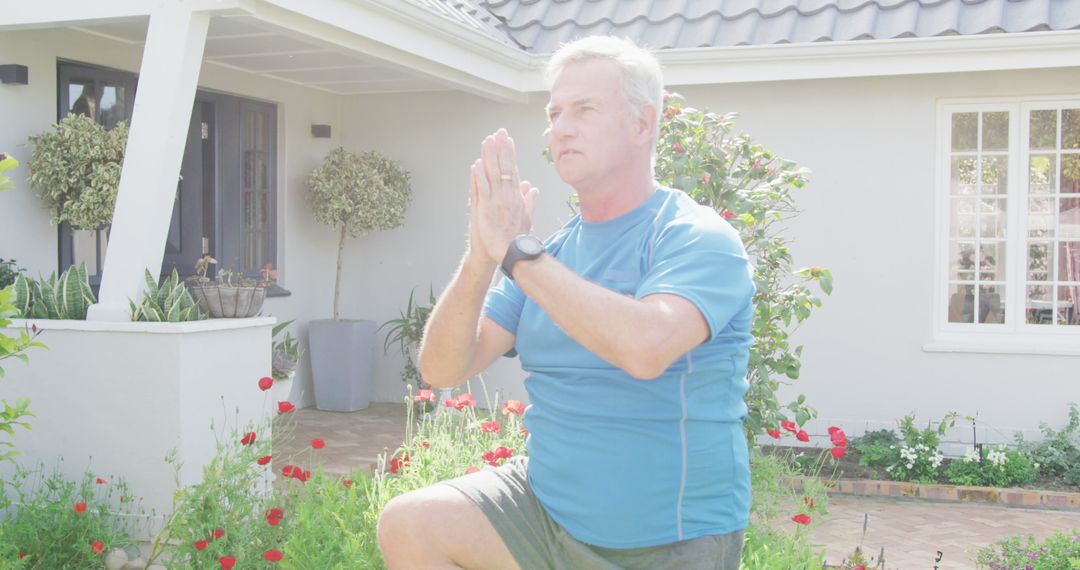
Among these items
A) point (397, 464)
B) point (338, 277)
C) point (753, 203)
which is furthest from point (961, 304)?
point (397, 464)

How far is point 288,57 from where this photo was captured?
23.0ft

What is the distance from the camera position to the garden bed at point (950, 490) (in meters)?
6.26

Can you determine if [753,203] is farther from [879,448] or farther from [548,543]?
[879,448]

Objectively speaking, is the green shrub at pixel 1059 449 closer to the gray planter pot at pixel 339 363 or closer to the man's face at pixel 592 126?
the gray planter pot at pixel 339 363

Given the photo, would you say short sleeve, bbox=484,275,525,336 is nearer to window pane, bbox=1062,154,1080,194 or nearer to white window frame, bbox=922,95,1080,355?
white window frame, bbox=922,95,1080,355

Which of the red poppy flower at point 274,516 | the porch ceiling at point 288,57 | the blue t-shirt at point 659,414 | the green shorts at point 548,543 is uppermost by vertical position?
the porch ceiling at point 288,57

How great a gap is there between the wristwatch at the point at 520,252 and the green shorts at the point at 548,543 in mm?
526

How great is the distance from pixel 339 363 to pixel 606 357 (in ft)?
21.0

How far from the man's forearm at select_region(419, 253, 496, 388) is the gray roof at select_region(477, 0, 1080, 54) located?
218 inches

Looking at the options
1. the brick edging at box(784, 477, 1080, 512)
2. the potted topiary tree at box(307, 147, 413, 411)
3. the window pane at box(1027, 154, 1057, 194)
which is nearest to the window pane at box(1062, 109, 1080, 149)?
the window pane at box(1027, 154, 1057, 194)

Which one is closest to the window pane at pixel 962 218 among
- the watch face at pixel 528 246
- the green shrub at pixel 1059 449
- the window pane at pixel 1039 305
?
the window pane at pixel 1039 305

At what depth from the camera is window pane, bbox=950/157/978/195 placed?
7.41 m

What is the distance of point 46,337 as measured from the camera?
4.72 metres

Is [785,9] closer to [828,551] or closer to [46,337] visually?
[828,551]
